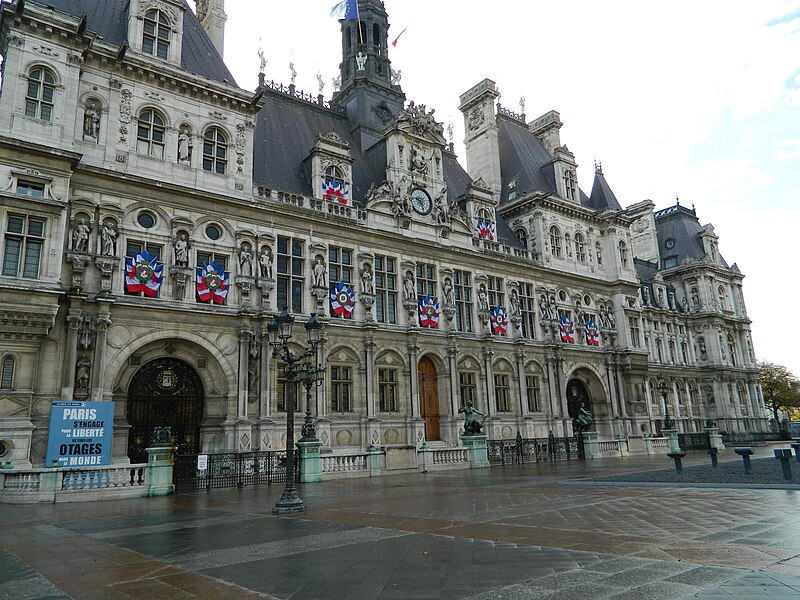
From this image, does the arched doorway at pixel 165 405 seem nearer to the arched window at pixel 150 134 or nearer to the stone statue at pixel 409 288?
the arched window at pixel 150 134

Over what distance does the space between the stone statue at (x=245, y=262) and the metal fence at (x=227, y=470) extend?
8645 mm

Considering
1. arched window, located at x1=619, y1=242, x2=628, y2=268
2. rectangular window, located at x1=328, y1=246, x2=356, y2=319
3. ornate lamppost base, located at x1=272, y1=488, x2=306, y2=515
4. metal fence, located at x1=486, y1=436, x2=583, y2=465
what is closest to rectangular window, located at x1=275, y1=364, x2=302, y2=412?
rectangular window, located at x1=328, y1=246, x2=356, y2=319

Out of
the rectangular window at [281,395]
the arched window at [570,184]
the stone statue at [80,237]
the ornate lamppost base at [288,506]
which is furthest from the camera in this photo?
the arched window at [570,184]

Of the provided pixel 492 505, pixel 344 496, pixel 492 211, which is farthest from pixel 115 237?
pixel 492 211

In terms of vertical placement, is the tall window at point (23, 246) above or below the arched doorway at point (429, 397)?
above

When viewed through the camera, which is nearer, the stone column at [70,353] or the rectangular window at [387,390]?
the stone column at [70,353]

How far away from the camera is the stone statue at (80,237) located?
23156mm

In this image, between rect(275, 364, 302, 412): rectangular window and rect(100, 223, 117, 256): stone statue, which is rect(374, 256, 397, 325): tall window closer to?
rect(275, 364, 302, 412): rectangular window

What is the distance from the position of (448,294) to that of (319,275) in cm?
913

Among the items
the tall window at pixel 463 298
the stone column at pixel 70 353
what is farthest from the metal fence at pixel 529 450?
the stone column at pixel 70 353

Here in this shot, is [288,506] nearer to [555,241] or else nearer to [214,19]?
[214,19]

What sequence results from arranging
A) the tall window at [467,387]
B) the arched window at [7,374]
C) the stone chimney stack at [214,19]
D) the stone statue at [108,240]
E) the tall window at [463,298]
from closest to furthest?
the arched window at [7,374], the stone statue at [108,240], the tall window at [467,387], the stone chimney stack at [214,19], the tall window at [463,298]

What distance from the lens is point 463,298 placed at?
121 ft

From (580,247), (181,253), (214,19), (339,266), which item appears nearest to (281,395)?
(339,266)
